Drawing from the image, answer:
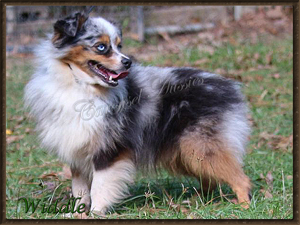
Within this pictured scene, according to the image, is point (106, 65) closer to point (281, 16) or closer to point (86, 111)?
point (86, 111)

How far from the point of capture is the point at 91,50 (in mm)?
4227

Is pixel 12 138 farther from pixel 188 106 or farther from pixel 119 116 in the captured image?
pixel 188 106

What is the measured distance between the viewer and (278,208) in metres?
3.91

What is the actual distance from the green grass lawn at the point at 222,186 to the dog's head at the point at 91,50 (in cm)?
99

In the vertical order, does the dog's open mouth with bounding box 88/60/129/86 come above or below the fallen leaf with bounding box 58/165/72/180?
above

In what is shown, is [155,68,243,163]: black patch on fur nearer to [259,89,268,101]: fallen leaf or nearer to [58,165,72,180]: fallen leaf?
[58,165,72,180]: fallen leaf

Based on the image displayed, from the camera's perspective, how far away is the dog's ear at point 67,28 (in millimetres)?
4211

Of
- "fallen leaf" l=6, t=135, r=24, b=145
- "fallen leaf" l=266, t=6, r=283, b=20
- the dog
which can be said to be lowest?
"fallen leaf" l=6, t=135, r=24, b=145

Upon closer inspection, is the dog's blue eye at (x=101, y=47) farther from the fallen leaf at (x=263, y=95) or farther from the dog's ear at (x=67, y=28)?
the fallen leaf at (x=263, y=95)

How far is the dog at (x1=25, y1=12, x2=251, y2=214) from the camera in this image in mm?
4246

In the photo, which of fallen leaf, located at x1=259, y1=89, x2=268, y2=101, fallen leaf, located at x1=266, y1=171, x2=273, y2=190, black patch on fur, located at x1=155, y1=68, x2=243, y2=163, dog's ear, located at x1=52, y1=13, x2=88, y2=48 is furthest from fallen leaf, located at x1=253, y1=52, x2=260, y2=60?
dog's ear, located at x1=52, y1=13, x2=88, y2=48

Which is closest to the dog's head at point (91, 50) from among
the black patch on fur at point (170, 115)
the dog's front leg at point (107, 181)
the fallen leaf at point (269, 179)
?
the black patch on fur at point (170, 115)

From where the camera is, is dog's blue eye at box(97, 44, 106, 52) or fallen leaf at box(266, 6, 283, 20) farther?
fallen leaf at box(266, 6, 283, 20)

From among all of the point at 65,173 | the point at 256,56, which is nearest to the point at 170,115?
the point at 65,173
